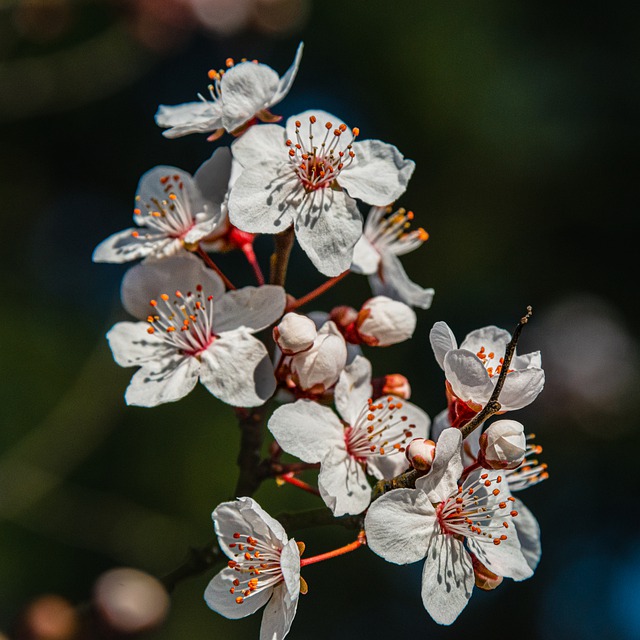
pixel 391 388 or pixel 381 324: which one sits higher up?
pixel 381 324

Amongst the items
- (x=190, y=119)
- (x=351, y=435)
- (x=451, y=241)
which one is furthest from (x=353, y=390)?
(x=451, y=241)

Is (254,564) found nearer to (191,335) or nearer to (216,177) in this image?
(191,335)

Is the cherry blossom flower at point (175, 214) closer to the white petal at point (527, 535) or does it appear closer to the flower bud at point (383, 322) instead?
the flower bud at point (383, 322)

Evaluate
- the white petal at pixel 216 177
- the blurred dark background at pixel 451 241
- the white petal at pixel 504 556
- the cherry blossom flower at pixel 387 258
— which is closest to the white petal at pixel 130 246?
the white petal at pixel 216 177

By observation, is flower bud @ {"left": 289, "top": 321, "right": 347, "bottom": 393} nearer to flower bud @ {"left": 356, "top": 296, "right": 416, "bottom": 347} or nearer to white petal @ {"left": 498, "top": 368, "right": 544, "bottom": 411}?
flower bud @ {"left": 356, "top": 296, "right": 416, "bottom": 347}

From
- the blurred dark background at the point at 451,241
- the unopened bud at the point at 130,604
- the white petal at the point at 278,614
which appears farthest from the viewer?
the blurred dark background at the point at 451,241

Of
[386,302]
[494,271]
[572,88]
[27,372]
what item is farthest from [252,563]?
[572,88]
